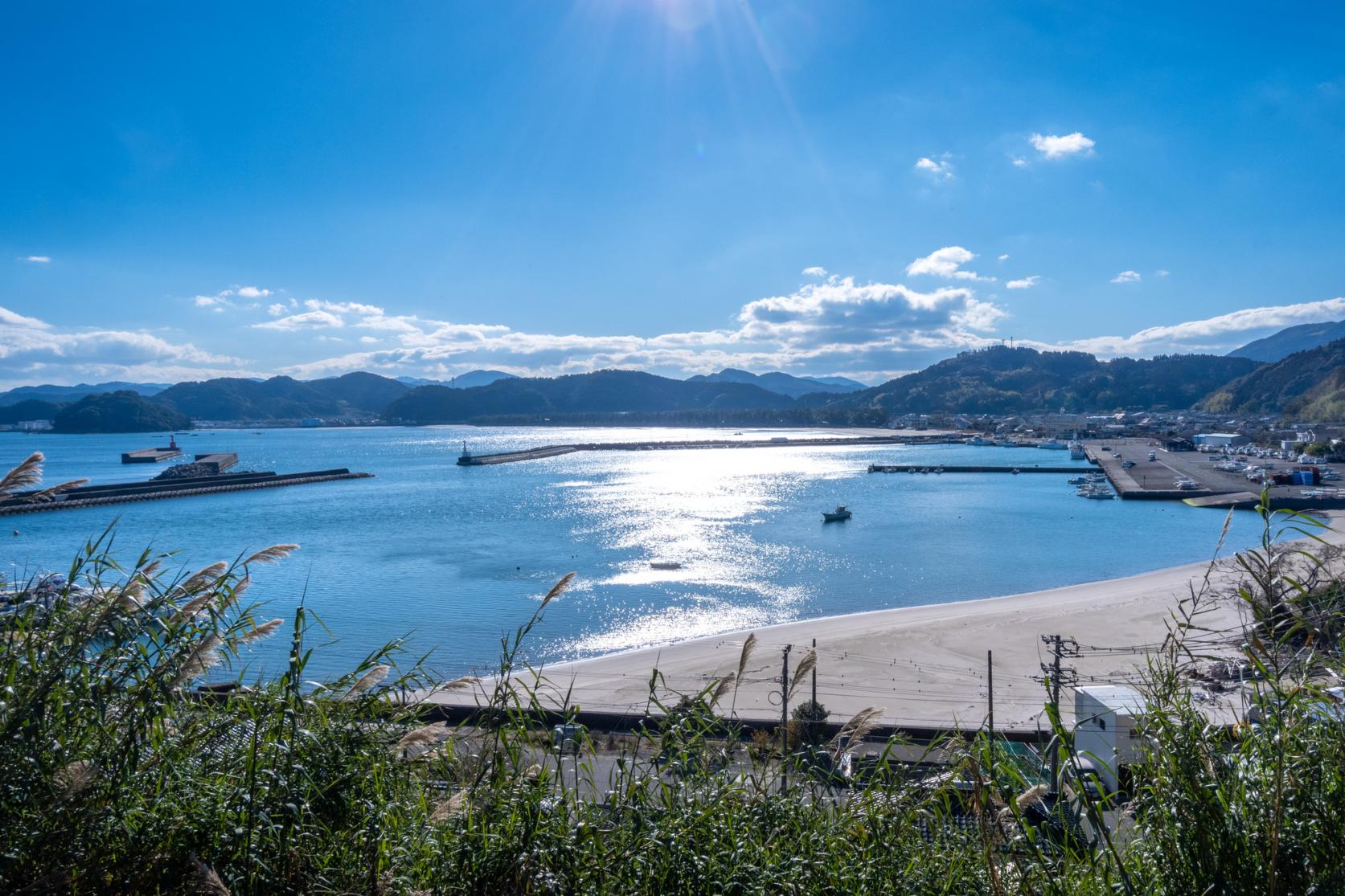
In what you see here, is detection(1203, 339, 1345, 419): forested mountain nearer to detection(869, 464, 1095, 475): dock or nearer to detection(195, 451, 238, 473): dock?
detection(869, 464, 1095, 475): dock

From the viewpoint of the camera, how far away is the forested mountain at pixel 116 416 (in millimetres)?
128875

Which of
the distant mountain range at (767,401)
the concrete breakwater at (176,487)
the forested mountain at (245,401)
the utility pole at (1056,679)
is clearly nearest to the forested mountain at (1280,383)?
the distant mountain range at (767,401)

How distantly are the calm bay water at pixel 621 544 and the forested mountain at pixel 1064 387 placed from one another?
370 ft

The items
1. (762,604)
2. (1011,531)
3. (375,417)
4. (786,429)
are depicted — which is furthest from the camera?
(375,417)

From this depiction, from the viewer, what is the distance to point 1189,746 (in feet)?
6.07

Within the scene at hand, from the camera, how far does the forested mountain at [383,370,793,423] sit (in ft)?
561

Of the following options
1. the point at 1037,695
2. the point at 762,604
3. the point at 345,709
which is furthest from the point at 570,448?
the point at 345,709

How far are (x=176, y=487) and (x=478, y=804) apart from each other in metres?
59.3

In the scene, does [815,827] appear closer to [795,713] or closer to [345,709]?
[345,709]

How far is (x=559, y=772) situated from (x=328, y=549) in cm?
3190

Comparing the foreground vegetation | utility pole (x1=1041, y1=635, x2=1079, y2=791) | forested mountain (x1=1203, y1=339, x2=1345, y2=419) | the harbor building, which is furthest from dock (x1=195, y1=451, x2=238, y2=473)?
forested mountain (x1=1203, y1=339, x2=1345, y2=419)

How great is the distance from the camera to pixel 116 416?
5177 inches

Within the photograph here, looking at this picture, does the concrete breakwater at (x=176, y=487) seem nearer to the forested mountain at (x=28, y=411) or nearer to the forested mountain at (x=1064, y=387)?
the forested mountain at (x=1064, y=387)

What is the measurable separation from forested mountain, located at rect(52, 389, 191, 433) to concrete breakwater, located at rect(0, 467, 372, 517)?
96.8 meters
